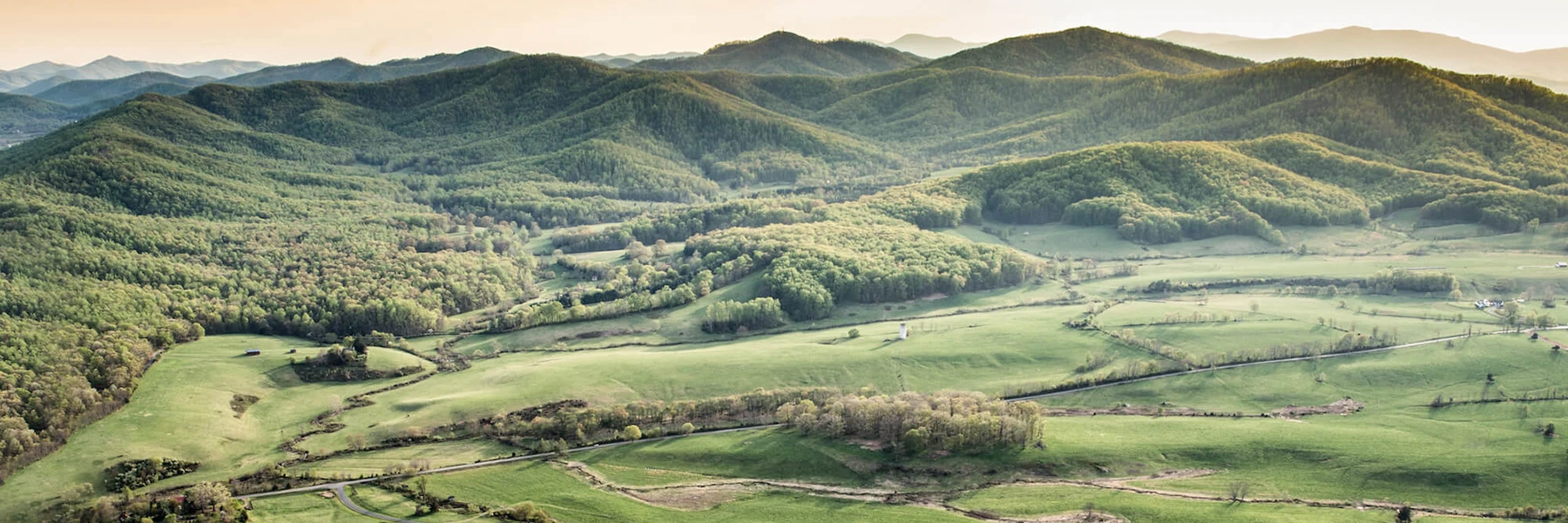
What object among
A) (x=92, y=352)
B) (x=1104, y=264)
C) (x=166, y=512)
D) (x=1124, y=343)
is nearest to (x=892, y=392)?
(x=1124, y=343)

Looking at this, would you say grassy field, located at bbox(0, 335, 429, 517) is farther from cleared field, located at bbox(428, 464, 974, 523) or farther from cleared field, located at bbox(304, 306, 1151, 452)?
cleared field, located at bbox(428, 464, 974, 523)

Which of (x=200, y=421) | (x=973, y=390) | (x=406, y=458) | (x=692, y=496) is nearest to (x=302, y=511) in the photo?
(x=406, y=458)

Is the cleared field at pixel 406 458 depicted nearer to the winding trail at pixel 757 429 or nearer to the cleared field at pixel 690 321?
the winding trail at pixel 757 429

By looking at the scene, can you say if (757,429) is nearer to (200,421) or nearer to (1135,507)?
(1135,507)

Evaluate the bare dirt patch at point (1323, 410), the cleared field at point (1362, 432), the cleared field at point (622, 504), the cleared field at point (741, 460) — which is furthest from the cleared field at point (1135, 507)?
the bare dirt patch at point (1323, 410)

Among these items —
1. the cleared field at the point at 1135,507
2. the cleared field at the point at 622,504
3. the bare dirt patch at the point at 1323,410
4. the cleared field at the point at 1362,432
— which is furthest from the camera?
the bare dirt patch at the point at 1323,410
